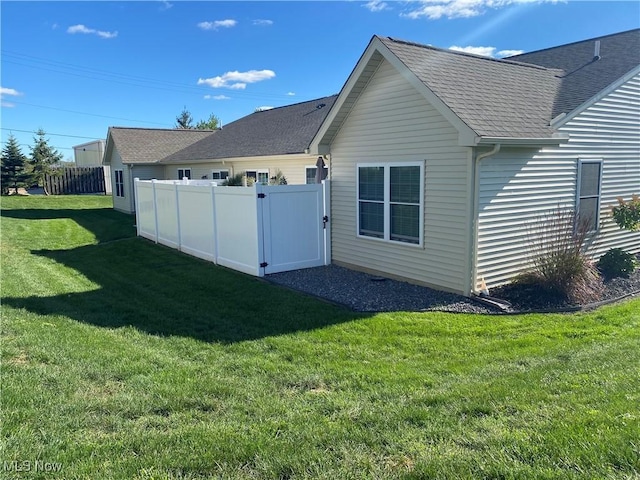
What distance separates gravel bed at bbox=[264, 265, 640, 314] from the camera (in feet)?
26.9

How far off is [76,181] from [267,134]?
75.0 feet

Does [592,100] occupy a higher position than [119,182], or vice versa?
[592,100]

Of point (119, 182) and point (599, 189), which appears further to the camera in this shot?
point (119, 182)

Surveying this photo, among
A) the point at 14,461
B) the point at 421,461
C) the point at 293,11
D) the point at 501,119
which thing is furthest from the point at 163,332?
the point at 293,11

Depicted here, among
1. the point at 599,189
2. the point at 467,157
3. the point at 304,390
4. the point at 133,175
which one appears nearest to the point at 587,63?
the point at 599,189

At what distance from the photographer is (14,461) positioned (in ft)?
10.7

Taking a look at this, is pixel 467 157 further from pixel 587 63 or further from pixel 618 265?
pixel 587 63

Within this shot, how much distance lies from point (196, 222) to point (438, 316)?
7601mm

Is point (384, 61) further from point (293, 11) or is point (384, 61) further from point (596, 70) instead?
point (293, 11)

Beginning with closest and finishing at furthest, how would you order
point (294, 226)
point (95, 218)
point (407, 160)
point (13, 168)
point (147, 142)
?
1. point (407, 160)
2. point (294, 226)
3. point (95, 218)
4. point (147, 142)
5. point (13, 168)
